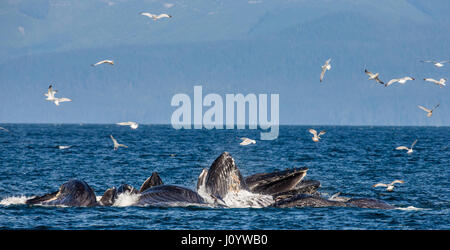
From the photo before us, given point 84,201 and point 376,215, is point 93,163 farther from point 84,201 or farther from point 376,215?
point 376,215

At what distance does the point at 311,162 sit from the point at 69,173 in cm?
2159

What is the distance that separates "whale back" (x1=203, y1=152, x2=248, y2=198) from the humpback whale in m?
4.57

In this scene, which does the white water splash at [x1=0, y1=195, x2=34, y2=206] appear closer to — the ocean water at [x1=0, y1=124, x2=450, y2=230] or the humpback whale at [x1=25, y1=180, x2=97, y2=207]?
the ocean water at [x1=0, y1=124, x2=450, y2=230]

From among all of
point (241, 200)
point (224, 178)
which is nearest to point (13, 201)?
point (224, 178)

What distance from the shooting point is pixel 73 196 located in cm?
2681

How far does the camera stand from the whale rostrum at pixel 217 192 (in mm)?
26531

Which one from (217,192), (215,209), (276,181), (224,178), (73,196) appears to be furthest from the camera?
(276,181)

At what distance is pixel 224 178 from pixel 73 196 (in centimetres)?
585

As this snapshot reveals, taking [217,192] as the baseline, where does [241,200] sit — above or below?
below

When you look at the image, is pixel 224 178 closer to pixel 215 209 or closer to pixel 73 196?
pixel 215 209

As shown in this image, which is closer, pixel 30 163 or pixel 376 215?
pixel 376 215
